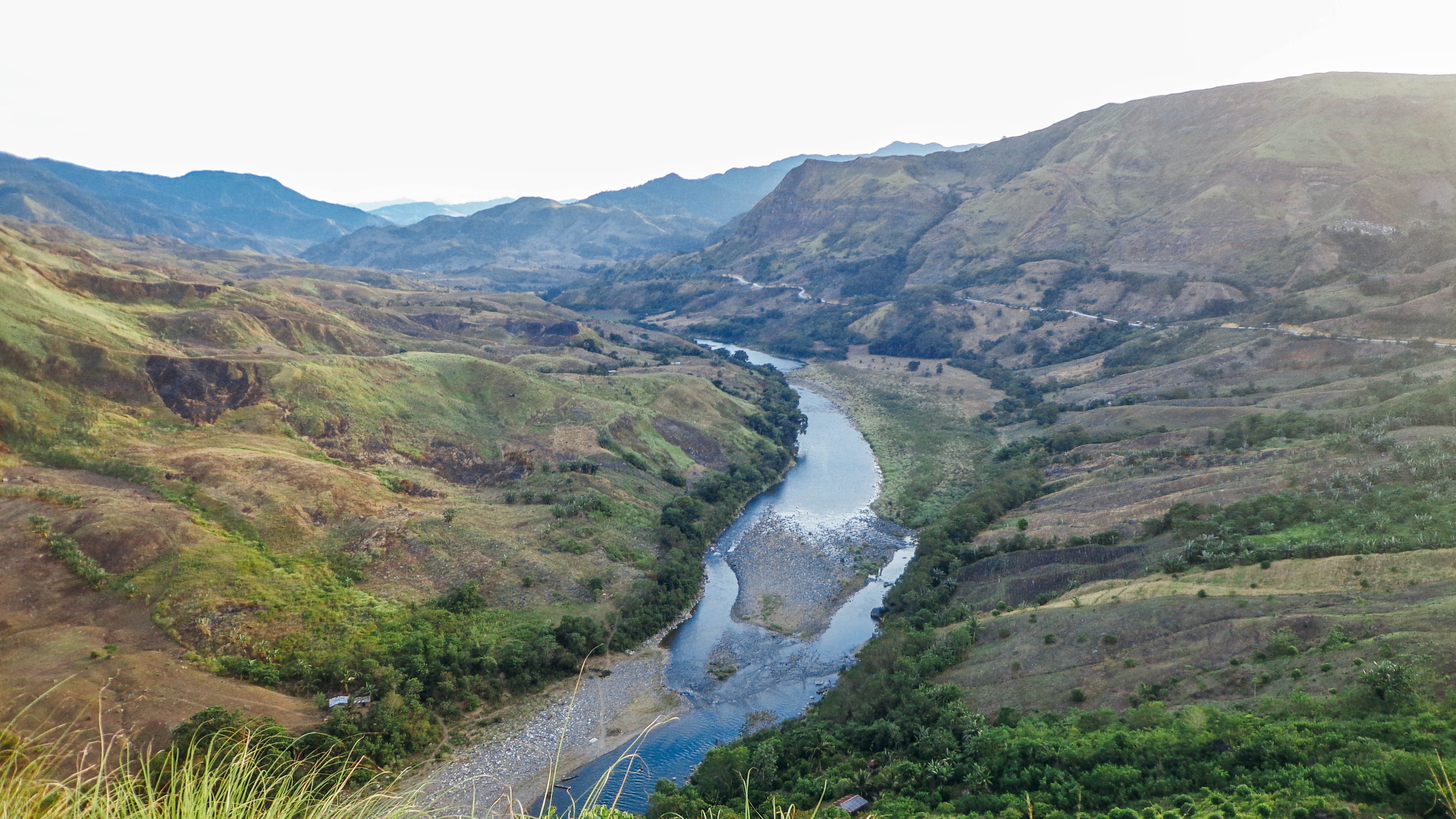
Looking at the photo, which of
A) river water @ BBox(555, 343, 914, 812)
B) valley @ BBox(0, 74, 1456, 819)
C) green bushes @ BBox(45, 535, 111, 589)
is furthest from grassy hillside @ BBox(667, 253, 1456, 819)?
green bushes @ BBox(45, 535, 111, 589)

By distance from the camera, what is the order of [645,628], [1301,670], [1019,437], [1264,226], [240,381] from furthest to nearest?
1. [1264,226]
2. [1019,437]
3. [240,381]
4. [645,628]
5. [1301,670]

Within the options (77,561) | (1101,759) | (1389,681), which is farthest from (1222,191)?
(77,561)

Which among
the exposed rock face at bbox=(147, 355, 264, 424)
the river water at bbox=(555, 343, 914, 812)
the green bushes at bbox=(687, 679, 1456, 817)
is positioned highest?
the exposed rock face at bbox=(147, 355, 264, 424)

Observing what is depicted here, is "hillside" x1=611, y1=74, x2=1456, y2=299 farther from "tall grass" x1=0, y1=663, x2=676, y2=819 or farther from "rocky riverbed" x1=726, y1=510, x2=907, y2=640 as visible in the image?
"tall grass" x1=0, y1=663, x2=676, y2=819

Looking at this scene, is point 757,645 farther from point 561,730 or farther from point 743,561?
point 561,730

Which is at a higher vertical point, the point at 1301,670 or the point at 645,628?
the point at 1301,670

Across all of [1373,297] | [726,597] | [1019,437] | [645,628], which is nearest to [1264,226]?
[1373,297]

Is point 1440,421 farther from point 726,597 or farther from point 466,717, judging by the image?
point 466,717
